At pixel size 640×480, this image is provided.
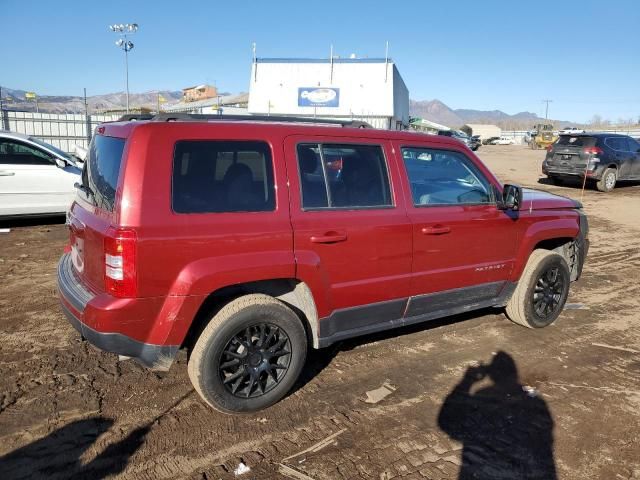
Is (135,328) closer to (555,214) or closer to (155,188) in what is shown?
(155,188)

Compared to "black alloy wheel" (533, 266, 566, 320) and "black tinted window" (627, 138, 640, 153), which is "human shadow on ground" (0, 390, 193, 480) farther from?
"black tinted window" (627, 138, 640, 153)

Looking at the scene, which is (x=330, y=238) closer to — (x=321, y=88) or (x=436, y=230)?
(x=436, y=230)

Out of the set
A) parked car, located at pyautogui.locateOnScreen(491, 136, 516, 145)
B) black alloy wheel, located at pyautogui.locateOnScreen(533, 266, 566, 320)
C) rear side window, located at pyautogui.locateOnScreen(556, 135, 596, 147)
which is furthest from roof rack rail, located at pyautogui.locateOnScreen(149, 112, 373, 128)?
parked car, located at pyautogui.locateOnScreen(491, 136, 516, 145)

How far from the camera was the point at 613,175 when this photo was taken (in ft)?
54.1

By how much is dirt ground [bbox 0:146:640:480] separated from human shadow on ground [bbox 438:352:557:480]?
1 cm

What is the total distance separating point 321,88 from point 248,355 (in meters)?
28.7

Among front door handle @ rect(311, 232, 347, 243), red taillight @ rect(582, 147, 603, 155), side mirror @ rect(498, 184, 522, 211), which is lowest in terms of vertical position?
front door handle @ rect(311, 232, 347, 243)

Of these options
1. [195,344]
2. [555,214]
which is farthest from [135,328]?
[555,214]

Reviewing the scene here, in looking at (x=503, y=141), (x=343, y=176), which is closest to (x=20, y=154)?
(x=343, y=176)

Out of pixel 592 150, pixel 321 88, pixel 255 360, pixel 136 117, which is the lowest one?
pixel 255 360

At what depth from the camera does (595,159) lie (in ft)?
52.7

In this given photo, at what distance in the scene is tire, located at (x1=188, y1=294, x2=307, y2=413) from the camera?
10.5ft

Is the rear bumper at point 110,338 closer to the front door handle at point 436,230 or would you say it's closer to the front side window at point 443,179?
the front door handle at point 436,230

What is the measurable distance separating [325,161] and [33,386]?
2.57m
